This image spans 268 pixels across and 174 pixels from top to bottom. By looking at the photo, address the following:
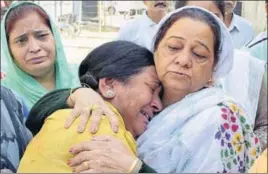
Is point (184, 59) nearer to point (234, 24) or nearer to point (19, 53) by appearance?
point (19, 53)

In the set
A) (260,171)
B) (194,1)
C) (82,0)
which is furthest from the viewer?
(82,0)

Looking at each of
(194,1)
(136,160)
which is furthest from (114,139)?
(194,1)

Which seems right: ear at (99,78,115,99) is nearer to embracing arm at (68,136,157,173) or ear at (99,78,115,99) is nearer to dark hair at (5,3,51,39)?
embracing arm at (68,136,157,173)

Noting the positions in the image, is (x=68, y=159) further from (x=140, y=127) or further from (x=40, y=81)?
(x=40, y=81)

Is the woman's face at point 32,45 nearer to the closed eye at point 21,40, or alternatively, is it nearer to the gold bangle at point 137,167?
the closed eye at point 21,40

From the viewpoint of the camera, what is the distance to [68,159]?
50.4 inches

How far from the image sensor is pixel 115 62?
5.15 feet

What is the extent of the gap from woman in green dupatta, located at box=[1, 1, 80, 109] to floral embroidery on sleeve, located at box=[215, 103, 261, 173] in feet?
3.56

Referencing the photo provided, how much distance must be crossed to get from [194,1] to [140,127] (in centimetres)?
137

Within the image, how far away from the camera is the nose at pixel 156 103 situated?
1601 mm

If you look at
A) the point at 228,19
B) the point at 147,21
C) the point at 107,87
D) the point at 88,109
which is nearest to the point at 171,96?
the point at 107,87

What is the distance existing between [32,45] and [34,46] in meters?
0.01

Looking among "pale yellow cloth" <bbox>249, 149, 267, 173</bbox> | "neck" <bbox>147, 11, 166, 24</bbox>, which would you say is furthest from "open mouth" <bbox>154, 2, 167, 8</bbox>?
"pale yellow cloth" <bbox>249, 149, 267, 173</bbox>

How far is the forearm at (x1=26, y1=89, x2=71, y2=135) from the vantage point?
5.26 ft
